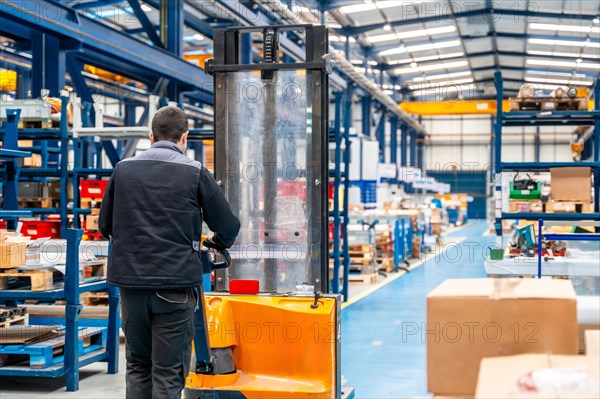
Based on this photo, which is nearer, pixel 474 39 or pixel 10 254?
pixel 10 254

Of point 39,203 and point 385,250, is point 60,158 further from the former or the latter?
point 385,250

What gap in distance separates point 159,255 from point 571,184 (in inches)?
216

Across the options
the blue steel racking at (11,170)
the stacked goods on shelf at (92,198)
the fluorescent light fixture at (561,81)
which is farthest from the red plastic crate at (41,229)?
the fluorescent light fixture at (561,81)

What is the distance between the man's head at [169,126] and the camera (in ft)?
11.6

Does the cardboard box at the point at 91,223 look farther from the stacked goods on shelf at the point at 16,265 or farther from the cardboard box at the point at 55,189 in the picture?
the stacked goods on shelf at the point at 16,265

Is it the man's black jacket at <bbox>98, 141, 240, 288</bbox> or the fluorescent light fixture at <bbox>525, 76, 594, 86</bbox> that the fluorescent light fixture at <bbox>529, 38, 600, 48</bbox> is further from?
the man's black jacket at <bbox>98, 141, 240, 288</bbox>

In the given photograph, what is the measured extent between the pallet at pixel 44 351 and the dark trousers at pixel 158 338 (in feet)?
7.78

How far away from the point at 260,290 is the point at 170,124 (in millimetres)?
1317

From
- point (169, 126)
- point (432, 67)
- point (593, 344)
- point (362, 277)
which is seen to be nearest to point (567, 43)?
point (432, 67)

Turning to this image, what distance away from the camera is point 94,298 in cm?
804

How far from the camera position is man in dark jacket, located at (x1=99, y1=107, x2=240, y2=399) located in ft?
10.9

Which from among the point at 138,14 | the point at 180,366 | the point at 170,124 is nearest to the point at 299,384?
the point at 180,366

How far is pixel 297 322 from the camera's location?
147 inches

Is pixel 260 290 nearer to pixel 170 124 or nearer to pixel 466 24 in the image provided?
pixel 170 124
